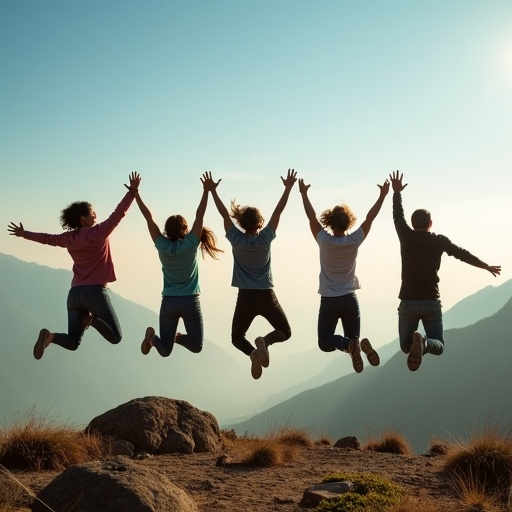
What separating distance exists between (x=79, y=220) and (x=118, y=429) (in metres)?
6.18

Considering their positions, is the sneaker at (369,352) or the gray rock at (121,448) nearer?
the sneaker at (369,352)

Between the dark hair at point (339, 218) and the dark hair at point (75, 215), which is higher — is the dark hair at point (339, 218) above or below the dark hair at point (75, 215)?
below

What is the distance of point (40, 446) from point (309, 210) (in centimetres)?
705

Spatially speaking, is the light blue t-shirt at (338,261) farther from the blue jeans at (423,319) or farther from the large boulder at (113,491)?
the large boulder at (113,491)

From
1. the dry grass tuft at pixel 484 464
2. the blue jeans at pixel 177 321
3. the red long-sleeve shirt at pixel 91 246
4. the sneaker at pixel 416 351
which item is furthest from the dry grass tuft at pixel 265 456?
the red long-sleeve shirt at pixel 91 246

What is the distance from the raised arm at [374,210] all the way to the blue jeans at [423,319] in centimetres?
145

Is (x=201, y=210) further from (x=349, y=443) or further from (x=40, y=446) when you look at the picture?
(x=349, y=443)

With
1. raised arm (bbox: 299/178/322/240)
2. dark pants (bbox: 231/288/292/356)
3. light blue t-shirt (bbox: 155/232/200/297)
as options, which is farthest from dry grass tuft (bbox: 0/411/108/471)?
raised arm (bbox: 299/178/322/240)

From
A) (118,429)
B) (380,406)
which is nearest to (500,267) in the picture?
(118,429)

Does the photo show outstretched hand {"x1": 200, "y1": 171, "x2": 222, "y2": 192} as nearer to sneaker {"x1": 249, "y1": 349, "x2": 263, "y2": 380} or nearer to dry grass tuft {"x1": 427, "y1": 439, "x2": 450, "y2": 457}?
sneaker {"x1": 249, "y1": 349, "x2": 263, "y2": 380}

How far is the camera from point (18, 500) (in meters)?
10.4

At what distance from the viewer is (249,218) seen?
11797 millimetres

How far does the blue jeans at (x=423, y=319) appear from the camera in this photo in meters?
11.8

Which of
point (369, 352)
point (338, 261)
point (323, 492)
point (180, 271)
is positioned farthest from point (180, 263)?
point (323, 492)
